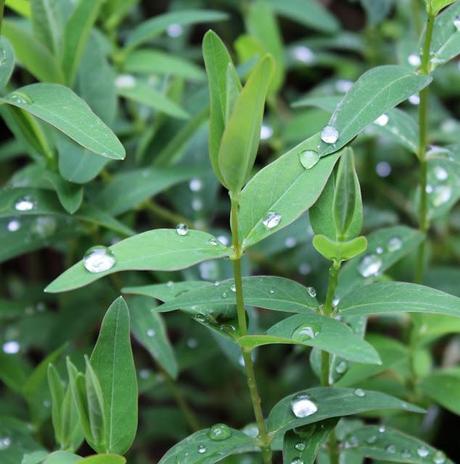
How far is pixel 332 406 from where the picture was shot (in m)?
0.94

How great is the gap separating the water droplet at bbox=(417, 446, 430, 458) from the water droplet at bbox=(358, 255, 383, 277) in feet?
0.89

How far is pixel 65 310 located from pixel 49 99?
1.95ft

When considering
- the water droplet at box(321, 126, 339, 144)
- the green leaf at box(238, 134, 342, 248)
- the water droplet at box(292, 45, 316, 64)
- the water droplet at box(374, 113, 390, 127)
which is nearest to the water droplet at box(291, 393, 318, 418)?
the green leaf at box(238, 134, 342, 248)

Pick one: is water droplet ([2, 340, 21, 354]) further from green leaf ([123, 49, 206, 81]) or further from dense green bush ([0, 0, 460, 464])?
green leaf ([123, 49, 206, 81])

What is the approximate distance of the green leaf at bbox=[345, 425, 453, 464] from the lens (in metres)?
1.03

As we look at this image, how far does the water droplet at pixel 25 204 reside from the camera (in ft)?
3.75

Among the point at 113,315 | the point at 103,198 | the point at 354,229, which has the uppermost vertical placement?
the point at 354,229

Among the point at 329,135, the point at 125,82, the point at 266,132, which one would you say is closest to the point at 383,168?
the point at 266,132

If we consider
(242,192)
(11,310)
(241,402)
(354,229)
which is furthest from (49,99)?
(241,402)

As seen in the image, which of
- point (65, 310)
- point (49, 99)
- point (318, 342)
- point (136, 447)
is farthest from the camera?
point (136, 447)

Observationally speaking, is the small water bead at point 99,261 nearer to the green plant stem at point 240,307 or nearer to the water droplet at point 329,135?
the green plant stem at point 240,307

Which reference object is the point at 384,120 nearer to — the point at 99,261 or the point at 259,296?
the point at 259,296

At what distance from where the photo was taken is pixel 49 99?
0.99 meters

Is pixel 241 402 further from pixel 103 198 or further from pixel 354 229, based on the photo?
pixel 354 229
